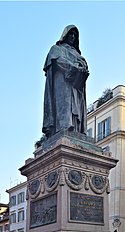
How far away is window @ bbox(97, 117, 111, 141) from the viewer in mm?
40469

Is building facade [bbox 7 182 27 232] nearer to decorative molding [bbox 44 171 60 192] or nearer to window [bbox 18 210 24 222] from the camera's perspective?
window [bbox 18 210 24 222]

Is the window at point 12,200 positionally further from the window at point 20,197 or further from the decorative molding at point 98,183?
the decorative molding at point 98,183

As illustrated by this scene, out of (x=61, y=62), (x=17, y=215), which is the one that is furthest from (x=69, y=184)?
(x=17, y=215)

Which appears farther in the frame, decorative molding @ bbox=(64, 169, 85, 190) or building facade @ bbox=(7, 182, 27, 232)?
building facade @ bbox=(7, 182, 27, 232)

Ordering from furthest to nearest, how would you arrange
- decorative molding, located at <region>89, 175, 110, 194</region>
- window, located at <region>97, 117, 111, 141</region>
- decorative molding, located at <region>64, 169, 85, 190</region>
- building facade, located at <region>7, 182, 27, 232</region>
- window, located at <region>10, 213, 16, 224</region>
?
1. window, located at <region>10, 213, 16, 224</region>
2. building facade, located at <region>7, 182, 27, 232</region>
3. window, located at <region>97, 117, 111, 141</region>
4. decorative molding, located at <region>89, 175, 110, 194</region>
5. decorative molding, located at <region>64, 169, 85, 190</region>

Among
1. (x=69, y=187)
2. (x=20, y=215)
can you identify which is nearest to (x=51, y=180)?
→ (x=69, y=187)

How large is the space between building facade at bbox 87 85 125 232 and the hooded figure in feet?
84.1

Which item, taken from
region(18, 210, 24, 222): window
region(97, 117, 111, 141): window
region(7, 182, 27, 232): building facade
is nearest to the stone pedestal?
region(97, 117, 111, 141): window

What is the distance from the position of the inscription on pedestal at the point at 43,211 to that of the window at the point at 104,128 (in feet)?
99.9

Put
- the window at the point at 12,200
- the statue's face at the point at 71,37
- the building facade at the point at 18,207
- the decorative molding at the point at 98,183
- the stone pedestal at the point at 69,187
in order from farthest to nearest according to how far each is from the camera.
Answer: the window at the point at 12,200
the building facade at the point at 18,207
the statue's face at the point at 71,37
the decorative molding at the point at 98,183
the stone pedestal at the point at 69,187

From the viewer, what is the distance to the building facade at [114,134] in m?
36.4

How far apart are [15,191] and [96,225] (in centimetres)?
5590

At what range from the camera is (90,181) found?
9.59 m

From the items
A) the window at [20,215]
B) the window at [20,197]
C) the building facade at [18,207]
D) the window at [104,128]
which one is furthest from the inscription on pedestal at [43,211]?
the window at [20,215]
